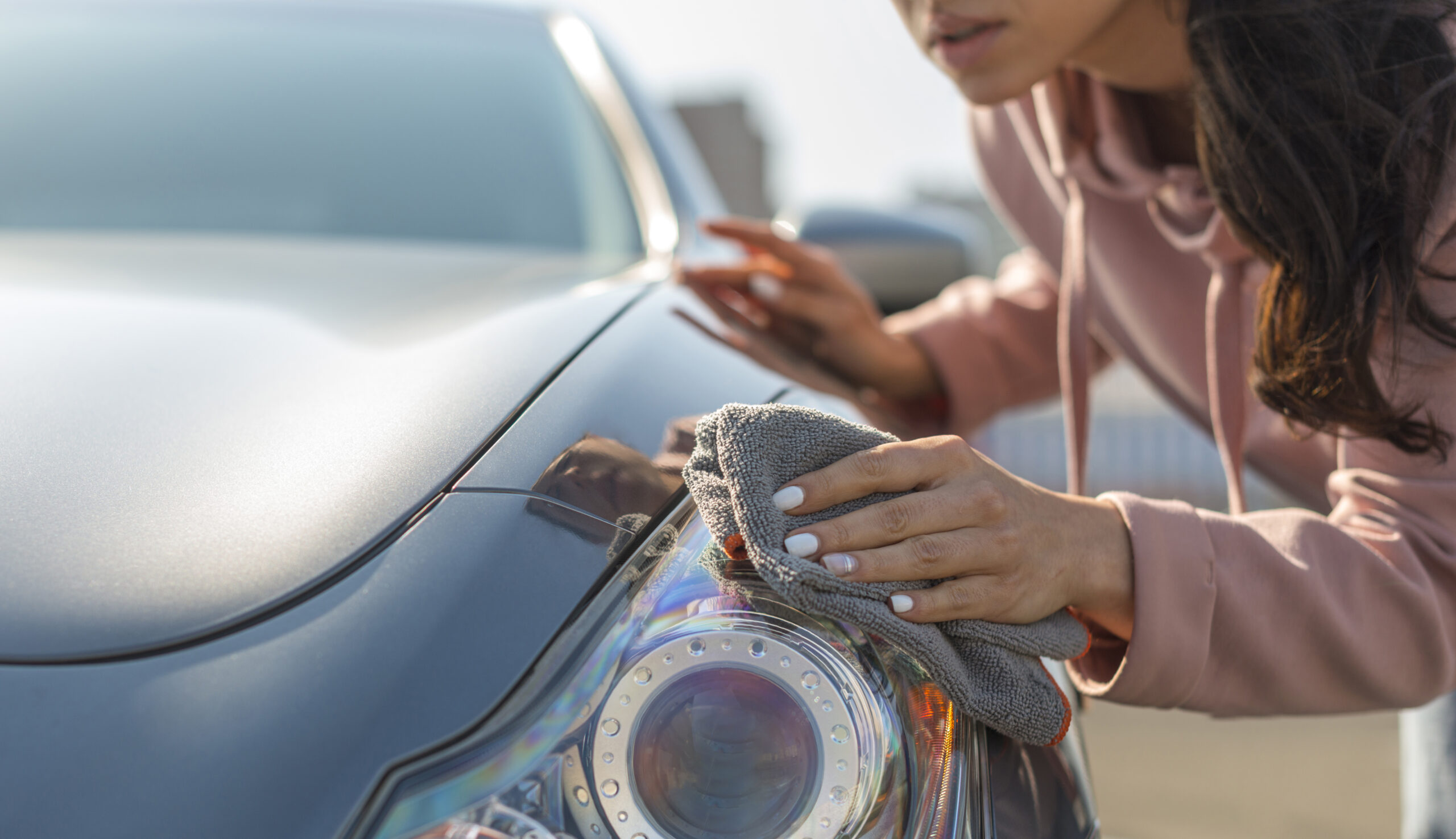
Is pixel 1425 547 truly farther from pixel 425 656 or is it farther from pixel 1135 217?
pixel 425 656

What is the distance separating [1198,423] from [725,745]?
4.28 ft

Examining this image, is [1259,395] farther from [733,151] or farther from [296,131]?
[733,151]

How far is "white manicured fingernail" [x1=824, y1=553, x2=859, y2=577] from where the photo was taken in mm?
738

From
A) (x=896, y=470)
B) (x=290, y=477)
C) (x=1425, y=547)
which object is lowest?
(x=1425, y=547)

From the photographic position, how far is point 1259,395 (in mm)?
1117

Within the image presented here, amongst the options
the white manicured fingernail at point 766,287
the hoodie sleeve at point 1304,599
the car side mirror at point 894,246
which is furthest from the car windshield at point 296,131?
the hoodie sleeve at point 1304,599

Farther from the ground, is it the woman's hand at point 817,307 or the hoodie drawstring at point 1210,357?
the woman's hand at point 817,307

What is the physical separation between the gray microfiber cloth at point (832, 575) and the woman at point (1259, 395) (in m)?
0.01

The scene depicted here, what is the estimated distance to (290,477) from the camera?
0.76 metres

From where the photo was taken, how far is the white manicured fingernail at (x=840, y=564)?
738mm

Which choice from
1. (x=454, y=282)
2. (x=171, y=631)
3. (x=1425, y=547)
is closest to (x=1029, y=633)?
(x=1425, y=547)

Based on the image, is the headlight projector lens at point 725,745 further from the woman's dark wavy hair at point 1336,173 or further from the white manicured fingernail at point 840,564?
the woman's dark wavy hair at point 1336,173

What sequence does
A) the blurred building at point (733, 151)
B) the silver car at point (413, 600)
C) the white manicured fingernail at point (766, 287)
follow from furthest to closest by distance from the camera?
the blurred building at point (733, 151)
the white manicured fingernail at point (766, 287)
the silver car at point (413, 600)

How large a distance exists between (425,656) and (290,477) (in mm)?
177
